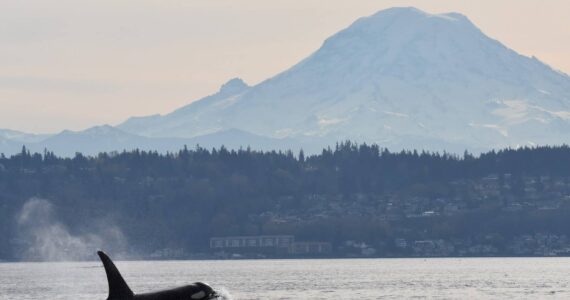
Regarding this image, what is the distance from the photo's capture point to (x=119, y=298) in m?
93.2

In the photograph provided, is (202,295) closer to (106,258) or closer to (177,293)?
(177,293)

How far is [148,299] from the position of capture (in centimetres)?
8925

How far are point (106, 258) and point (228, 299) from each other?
8.66m

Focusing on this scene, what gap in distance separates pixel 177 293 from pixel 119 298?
5888mm

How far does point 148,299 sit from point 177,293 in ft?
5.91

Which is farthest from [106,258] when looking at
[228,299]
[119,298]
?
[228,299]

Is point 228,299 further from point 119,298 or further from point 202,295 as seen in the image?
point 119,298

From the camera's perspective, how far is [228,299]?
89750 mm

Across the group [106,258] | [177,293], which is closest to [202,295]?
[177,293]

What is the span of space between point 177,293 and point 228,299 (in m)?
3.07

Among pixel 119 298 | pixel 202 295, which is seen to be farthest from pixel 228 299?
pixel 119 298

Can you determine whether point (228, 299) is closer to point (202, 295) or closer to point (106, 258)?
point (202, 295)
